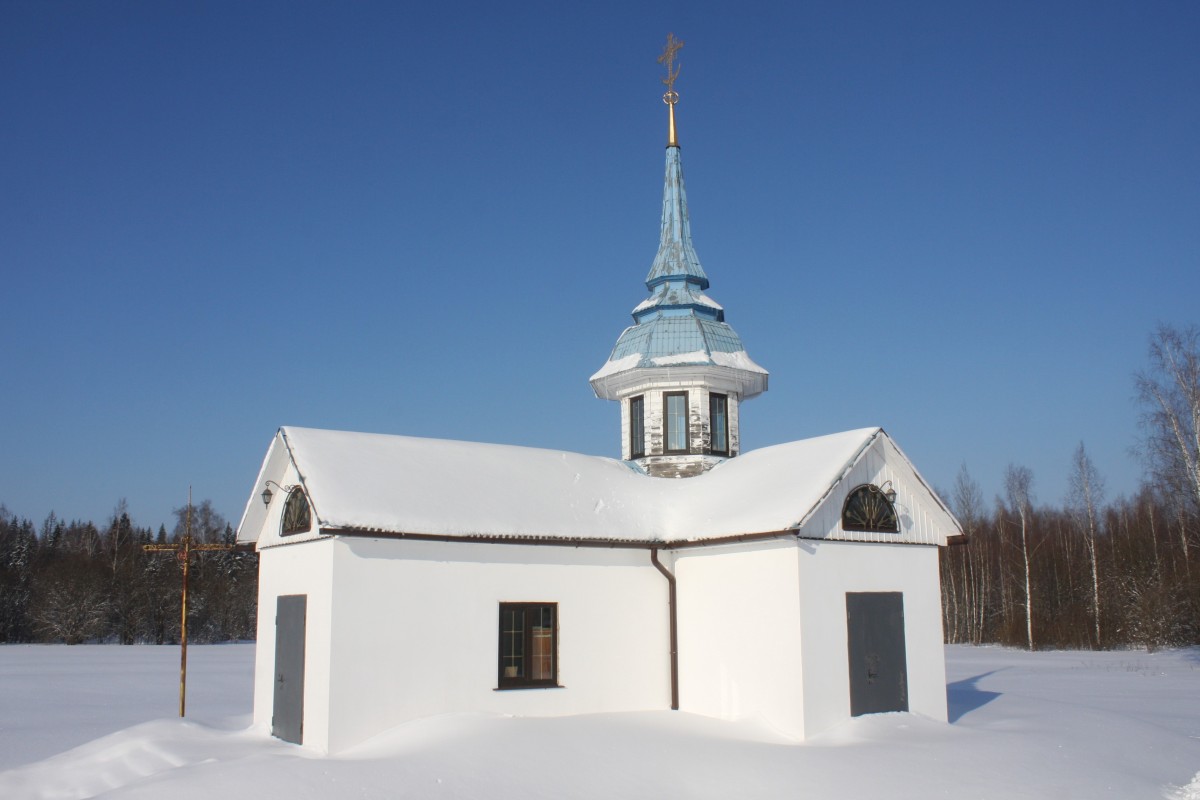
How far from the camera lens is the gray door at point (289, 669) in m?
14.8

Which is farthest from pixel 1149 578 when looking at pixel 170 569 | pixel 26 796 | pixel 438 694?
pixel 170 569

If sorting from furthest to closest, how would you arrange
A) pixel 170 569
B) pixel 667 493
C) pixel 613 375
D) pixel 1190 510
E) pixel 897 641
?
1. pixel 170 569
2. pixel 1190 510
3. pixel 613 375
4. pixel 667 493
5. pixel 897 641

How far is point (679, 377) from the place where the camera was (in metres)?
21.6

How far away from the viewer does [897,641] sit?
15883mm

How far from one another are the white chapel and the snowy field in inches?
21.6

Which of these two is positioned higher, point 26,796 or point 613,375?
point 613,375

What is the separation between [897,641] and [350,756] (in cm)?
856

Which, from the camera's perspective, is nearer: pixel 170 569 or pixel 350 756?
pixel 350 756

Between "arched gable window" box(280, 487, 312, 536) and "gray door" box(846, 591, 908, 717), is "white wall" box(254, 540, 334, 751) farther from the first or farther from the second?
"gray door" box(846, 591, 908, 717)

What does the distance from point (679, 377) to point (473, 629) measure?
8.55 metres

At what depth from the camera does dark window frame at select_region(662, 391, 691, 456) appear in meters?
21.3

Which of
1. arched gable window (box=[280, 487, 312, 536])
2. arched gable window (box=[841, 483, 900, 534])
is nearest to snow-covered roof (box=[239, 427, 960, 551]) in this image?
arched gable window (box=[280, 487, 312, 536])

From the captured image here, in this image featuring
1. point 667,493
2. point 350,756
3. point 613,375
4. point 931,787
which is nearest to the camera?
point 931,787

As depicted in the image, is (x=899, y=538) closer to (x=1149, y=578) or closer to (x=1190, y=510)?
(x=1190, y=510)
